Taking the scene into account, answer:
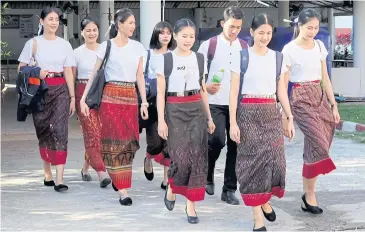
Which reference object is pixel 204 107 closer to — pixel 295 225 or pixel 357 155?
pixel 295 225

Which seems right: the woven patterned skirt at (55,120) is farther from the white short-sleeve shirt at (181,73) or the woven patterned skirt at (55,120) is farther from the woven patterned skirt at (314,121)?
the woven patterned skirt at (314,121)

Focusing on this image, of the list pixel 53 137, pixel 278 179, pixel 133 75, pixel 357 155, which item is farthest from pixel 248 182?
pixel 357 155

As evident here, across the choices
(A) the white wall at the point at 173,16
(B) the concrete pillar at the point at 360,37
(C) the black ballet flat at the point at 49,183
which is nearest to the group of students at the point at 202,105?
(C) the black ballet flat at the point at 49,183

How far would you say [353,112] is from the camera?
50.9 feet

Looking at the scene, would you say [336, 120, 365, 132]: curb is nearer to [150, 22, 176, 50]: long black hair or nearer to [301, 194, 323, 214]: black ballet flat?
[150, 22, 176, 50]: long black hair

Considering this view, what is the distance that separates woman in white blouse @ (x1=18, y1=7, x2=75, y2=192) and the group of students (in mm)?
10

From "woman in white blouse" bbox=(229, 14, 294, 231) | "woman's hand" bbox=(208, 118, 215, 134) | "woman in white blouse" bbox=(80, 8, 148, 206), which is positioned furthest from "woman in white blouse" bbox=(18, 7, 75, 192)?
"woman in white blouse" bbox=(229, 14, 294, 231)

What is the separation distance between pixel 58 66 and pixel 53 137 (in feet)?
2.44

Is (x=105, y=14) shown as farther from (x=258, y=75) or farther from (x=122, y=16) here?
(x=258, y=75)

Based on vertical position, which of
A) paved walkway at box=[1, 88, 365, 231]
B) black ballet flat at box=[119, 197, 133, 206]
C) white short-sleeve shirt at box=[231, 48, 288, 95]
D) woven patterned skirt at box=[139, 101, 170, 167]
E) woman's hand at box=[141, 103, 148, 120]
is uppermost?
white short-sleeve shirt at box=[231, 48, 288, 95]

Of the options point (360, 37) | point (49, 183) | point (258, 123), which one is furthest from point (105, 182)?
point (360, 37)

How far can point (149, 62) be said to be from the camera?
7.48 m

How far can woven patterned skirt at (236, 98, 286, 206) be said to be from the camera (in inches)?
233

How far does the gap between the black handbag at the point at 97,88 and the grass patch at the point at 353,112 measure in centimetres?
790
